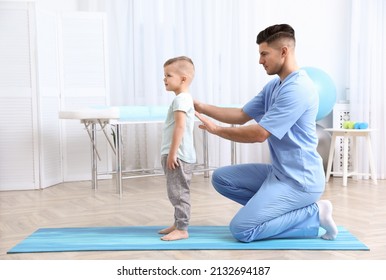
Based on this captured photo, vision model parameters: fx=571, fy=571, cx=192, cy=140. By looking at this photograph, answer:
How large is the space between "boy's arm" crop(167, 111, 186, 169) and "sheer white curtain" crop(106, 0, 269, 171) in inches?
98.6

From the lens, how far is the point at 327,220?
2527 millimetres

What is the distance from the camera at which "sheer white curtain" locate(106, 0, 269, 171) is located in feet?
16.5

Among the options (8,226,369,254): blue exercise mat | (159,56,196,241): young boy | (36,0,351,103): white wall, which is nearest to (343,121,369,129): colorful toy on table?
(36,0,351,103): white wall

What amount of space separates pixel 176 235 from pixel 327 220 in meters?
0.67

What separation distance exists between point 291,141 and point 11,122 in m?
2.50

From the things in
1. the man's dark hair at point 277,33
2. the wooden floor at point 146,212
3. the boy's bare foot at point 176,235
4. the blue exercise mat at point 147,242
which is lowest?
the wooden floor at point 146,212

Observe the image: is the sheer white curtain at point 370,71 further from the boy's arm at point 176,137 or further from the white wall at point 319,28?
the boy's arm at point 176,137

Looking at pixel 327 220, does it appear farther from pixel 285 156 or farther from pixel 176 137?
pixel 176 137

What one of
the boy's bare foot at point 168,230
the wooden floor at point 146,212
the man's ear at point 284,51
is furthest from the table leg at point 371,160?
the boy's bare foot at point 168,230

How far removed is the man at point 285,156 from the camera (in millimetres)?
2453

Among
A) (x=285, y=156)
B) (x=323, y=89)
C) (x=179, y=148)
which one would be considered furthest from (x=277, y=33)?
(x=323, y=89)

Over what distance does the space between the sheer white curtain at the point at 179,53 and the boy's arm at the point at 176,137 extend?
2.50m
